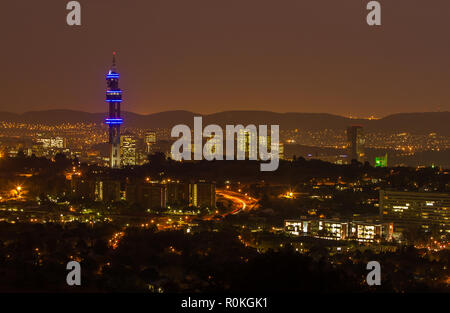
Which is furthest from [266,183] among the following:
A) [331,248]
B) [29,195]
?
[331,248]

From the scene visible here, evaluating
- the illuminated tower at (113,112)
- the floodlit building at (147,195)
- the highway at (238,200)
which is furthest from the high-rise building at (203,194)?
the illuminated tower at (113,112)

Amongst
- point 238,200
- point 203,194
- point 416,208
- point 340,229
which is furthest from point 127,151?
point 340,229

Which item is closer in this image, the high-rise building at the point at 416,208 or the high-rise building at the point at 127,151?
the high-rise building at the point at 416,208

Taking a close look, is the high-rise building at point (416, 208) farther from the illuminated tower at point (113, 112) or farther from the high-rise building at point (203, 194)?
the illuminated tower at point (113, 112)

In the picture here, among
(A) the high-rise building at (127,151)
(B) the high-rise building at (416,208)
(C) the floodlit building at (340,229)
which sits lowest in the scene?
(C) the floodlit building at (340,229)
